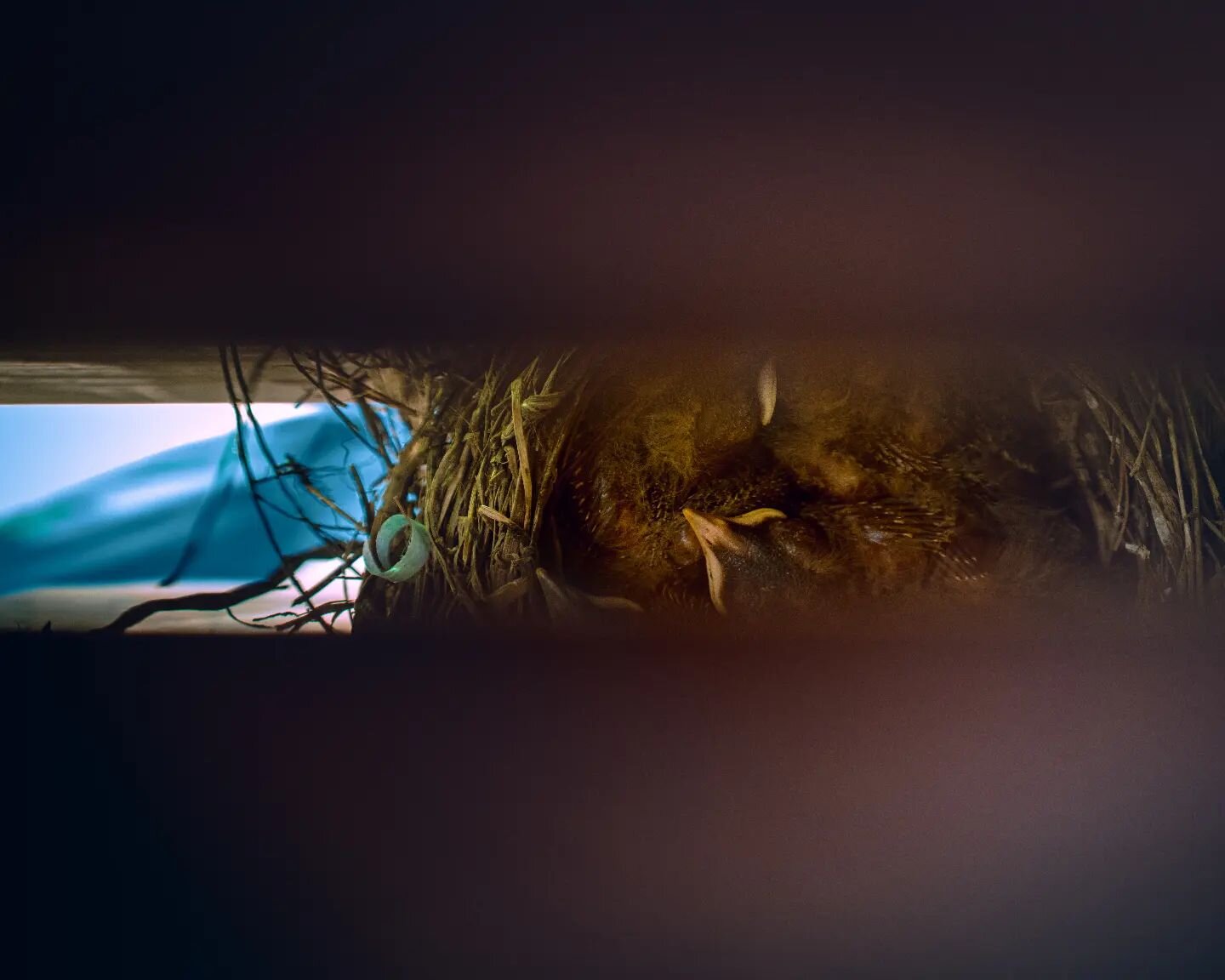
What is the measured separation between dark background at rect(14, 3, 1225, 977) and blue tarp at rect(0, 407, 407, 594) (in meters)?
0.06

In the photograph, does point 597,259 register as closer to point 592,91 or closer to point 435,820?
point 592,91

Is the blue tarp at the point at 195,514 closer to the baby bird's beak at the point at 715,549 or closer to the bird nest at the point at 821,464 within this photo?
the bird nest at the point at 821,464

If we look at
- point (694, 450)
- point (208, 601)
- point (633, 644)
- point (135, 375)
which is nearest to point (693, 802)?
point (633, 644)

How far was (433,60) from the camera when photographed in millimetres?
602

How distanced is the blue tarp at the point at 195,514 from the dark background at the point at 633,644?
59 millimetres

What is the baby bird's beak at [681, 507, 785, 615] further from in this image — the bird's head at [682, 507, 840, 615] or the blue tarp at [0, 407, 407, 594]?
the blue tarp at [0, 407, 407, 594]

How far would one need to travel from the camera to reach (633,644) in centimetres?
58

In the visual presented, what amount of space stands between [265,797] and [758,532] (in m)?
0.40

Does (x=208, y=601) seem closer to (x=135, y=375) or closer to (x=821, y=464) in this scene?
(x=135, y=375)

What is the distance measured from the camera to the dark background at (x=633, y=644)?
57cm

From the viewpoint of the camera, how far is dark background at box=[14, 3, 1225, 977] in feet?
1.88

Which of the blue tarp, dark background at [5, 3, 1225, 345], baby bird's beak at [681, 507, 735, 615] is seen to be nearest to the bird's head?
baby bird's beak at [681, 507, 735, 615]

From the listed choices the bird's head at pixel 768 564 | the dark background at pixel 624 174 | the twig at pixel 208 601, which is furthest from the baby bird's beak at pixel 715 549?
the twig at pixel 208 601

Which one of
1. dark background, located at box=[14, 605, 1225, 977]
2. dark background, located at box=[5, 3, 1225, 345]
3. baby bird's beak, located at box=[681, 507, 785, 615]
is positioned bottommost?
dark background, located at box=[14, 605, 1225, 977]
